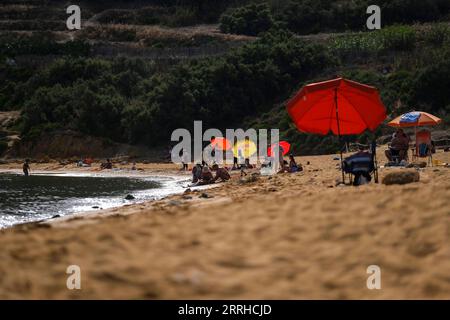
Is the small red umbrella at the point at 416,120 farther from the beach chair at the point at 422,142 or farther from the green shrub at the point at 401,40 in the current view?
the green shrub at the point at 401,40

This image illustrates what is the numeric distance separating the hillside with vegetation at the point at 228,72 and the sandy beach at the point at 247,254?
22446 millimetres

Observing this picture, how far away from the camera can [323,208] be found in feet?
22.6

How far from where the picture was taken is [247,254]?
521cm

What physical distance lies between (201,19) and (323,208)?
61.9 meters

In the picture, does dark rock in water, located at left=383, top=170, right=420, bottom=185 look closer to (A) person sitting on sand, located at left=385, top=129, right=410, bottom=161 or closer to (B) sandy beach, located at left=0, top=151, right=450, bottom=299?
(B) sandy beach, located at left=0, top=151, right=450, bottom=299

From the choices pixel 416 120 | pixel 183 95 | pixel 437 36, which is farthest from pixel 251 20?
pixel 416 120

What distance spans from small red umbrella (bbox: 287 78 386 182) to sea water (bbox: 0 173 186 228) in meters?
5.59

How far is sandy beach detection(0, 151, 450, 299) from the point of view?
4.45m

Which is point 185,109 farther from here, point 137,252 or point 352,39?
point 137,252

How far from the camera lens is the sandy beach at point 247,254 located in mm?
4449

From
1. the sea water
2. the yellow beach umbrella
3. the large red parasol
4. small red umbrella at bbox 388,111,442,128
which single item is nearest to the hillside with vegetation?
the yellow beach umbrella
